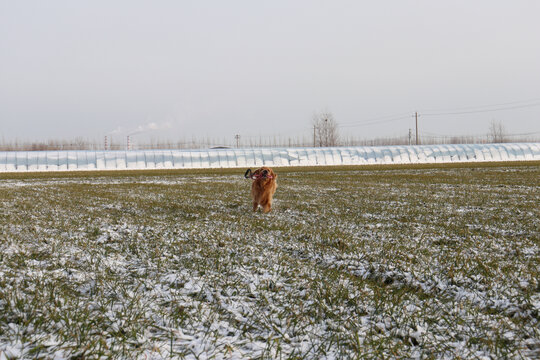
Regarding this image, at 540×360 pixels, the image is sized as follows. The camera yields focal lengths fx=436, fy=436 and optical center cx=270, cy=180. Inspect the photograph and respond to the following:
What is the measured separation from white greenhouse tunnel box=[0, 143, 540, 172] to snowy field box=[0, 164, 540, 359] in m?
49.6

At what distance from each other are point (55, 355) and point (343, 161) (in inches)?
2375

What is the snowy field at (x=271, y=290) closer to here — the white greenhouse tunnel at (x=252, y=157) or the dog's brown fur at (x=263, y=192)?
the dog's brown fur at (x=263, y=192)

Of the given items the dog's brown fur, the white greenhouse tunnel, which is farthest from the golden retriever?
the white greenhouse tunnel

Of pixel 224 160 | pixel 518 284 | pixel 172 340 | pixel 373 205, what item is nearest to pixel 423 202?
pixel 373 205

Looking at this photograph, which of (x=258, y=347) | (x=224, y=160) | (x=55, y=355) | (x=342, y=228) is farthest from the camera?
(x=224, y=160)

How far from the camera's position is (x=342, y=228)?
9312 mm

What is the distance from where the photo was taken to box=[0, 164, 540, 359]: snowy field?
3.54m

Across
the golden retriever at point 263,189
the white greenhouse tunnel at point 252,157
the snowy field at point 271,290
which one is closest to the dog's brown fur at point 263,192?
the golden retriever at point 263,189

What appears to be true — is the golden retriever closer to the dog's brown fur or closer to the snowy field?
the dog's brown fur

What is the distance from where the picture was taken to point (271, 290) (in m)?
5.02

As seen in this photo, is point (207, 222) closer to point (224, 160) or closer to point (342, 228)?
point (342, 228)

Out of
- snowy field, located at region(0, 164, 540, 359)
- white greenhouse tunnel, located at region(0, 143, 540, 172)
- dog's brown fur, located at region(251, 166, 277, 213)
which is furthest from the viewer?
white greenhouse tunnel, located at region(0, 143, 540, 172)

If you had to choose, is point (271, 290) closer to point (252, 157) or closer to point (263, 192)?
point (263, 192)

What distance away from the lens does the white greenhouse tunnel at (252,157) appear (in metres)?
55.6
